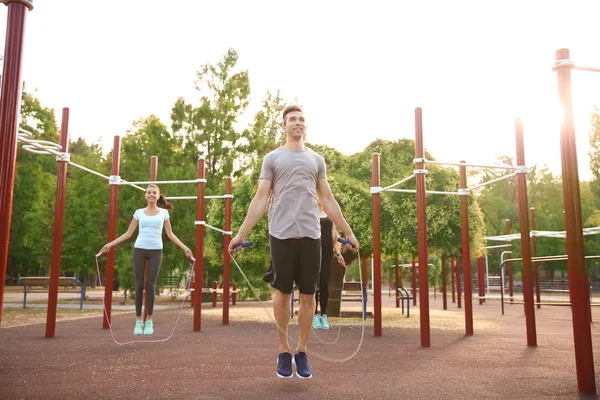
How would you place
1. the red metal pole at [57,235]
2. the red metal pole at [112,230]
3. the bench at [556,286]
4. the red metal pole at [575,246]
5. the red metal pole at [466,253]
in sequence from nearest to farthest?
the red metal pole at [575,246] < the red metal pole at [57,235] < the red metal pole at [466,253] < the red metal pole at [112,230] < the bench at [556,286]

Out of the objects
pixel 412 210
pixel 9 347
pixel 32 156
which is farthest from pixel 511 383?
pixel 32 156

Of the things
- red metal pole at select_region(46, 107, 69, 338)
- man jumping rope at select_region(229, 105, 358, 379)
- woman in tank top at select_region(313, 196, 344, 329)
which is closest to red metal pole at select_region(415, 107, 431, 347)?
woman in tank top at select_region(313, 196, 344, 329)

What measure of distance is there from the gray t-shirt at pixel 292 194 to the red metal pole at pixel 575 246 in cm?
187

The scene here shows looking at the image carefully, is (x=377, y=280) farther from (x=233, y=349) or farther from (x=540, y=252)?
(x=540, y=252)

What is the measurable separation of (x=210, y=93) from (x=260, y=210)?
61.1 feet

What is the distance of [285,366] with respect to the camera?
4188 mm

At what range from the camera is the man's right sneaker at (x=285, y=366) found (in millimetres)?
4168

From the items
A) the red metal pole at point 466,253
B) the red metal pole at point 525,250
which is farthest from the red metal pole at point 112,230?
the red metal pole at point 525,250

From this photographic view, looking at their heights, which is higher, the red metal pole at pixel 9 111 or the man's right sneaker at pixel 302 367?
the red metal pole at pixel 9 111

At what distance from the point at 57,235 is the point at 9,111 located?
15.8 feet

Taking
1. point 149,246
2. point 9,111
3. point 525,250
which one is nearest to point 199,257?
point 149,246

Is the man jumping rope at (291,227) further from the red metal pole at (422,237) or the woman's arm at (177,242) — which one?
the woman's arm at (177,242)

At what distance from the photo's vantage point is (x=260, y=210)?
14.0 feet

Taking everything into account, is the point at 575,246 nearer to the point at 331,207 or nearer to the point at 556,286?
the point at 331,207
